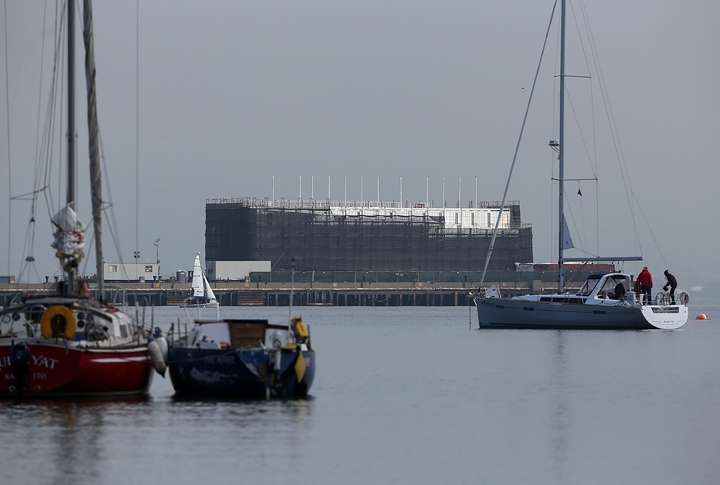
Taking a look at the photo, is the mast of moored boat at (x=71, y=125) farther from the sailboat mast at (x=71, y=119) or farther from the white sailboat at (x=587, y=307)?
the white sailboat at (x=587, y=307)

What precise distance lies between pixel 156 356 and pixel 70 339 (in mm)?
3298

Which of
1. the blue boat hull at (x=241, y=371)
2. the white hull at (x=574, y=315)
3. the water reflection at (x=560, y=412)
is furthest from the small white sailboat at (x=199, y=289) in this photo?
the blue boat hull at (x=241, y=371)

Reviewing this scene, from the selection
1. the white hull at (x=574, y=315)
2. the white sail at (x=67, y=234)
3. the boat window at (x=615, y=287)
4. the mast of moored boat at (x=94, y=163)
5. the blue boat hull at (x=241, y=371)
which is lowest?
the blue boat hull at (x=241, y=371)

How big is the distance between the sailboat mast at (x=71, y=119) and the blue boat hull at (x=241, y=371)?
13.4 feet

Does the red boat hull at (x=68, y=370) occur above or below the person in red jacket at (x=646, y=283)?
below

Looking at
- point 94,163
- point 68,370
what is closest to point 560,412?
point 68,370

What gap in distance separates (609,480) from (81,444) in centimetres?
1232

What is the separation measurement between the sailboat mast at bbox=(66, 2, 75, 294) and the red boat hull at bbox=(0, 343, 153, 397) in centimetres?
304

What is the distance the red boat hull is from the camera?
33.6m

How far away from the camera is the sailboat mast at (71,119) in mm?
36531

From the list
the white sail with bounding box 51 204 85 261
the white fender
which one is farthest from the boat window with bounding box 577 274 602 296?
the white sail with bounding box 51 204 85 261

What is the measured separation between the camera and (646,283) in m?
75.0

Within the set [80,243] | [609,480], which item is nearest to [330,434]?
[609,480]

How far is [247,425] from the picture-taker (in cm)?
3072
